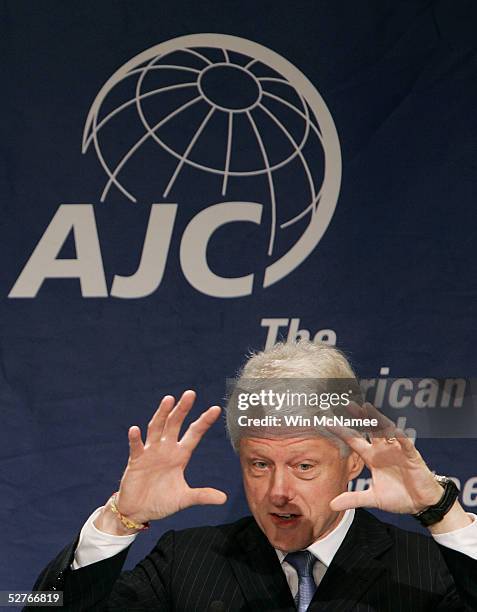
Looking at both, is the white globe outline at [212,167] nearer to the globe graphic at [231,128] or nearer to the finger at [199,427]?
the globe graphic at [231,128]

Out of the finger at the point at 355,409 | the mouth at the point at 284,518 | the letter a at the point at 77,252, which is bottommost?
the mouth at the point at 284,518

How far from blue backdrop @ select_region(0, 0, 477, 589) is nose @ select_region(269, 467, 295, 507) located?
1.86ft

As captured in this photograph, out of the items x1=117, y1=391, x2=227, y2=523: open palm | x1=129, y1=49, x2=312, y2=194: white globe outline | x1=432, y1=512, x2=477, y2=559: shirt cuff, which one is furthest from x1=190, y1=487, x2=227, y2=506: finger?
x1=129, y1=49, x2=312, y2=194: white globe outline

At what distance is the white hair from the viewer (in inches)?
93.7

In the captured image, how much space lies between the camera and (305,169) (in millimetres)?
2871

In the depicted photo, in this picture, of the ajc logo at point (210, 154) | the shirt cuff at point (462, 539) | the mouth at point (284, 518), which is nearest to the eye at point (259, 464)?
the mouth at point (284, 518)

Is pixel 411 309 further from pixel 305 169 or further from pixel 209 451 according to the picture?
pixel 209 451

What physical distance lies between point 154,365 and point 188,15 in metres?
0.97

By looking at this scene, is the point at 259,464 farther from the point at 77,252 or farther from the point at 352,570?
the point at 77,252

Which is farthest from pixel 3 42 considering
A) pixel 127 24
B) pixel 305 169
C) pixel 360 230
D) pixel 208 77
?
pixel 360 230

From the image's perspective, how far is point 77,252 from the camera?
9.36 feet

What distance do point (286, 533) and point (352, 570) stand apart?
0.60ft

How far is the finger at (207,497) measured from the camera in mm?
2166

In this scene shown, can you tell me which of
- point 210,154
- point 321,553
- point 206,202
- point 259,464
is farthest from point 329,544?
point 210,154
